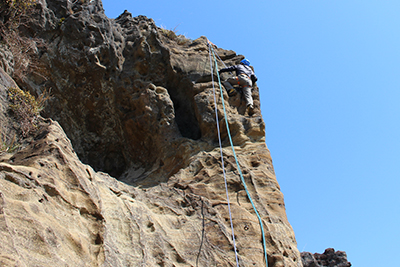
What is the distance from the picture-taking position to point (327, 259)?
1102 centimetres

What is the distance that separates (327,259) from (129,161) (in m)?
5.91

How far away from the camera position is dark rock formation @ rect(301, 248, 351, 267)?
10594mm

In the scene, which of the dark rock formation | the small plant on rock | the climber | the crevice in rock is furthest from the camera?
the dark rock formation

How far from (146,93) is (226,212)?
12.3ft

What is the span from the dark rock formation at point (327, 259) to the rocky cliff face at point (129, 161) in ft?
12.2

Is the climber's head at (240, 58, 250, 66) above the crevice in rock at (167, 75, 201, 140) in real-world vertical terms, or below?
above

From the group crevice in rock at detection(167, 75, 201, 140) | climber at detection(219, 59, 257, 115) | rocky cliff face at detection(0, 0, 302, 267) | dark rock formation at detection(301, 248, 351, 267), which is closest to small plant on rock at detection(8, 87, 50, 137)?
rocky cliff face at detection(0, 0, 302, 267)

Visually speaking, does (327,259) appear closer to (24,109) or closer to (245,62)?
(245,62)

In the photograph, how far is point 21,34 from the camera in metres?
8.68

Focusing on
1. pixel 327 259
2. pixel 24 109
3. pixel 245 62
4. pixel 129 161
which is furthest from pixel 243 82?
pixel 24 109

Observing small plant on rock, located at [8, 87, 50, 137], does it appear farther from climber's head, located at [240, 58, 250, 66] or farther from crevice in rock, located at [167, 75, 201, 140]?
climber's head, located at [240, 58, 250, 66]

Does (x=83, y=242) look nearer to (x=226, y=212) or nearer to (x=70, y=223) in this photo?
(x=70, y=223)

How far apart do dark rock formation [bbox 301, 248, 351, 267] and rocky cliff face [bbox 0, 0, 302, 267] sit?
12.2 ft

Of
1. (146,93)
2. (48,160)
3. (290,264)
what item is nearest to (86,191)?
(48,160)
